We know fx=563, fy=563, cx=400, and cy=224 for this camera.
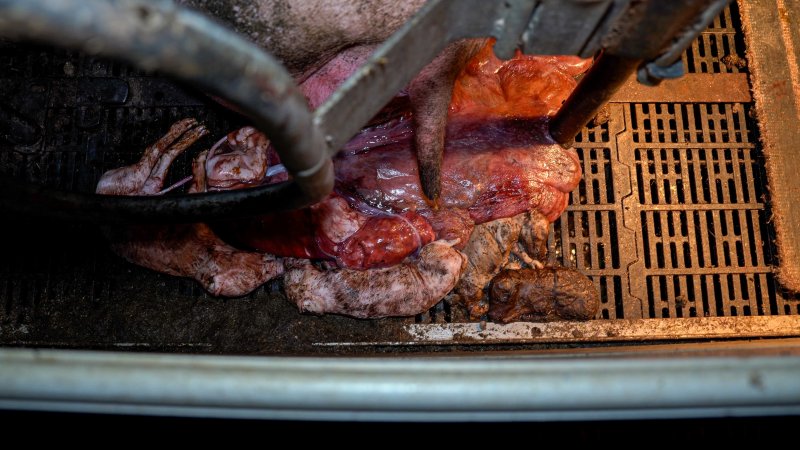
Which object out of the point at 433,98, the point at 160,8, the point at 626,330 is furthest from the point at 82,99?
the point at 626,330

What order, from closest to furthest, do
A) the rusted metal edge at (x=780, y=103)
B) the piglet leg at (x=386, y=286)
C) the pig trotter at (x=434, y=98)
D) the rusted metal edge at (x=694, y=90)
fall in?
1. the pig trotter at (x=434, y=98)
2. the piglet leg at (x=386, y=286)
3. the rusted metal edge at (x=780, y=103)
4. the rusted metal edge at (x=694, y=90)

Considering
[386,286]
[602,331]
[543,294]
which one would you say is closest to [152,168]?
[386,286]

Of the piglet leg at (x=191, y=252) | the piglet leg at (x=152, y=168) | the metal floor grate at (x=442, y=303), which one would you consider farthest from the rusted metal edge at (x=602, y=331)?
the piglet leg at (x=152, y=168)

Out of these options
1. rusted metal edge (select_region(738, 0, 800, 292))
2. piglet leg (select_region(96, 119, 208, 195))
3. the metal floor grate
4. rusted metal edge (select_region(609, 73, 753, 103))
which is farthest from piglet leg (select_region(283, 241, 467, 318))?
rusted metal edge (select_region(738, 0, 800, 292))

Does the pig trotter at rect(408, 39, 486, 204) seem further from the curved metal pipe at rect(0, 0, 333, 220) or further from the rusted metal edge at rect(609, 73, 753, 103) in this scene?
the rusted metal edge at rect(609, 73, 753, 103)

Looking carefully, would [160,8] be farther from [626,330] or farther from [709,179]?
[709,179]

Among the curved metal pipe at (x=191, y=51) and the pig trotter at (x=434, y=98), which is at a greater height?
the pig trotter at (x=434, y=98)

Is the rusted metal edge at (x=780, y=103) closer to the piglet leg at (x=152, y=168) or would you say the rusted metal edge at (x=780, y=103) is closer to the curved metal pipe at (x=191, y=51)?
the curved metal pipe at (x=191, y=51)
